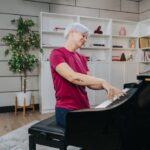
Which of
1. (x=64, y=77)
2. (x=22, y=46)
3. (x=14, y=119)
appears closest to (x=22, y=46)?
(x=22, y=46)

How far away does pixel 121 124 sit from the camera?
126 cm

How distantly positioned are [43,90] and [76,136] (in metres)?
2.99

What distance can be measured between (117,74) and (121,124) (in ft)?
12.6

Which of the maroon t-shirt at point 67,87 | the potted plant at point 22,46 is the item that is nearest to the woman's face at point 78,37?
the maroon t-shirt at point 67,87

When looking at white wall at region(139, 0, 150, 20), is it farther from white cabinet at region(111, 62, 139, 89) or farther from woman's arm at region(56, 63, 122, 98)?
woman's arm at region(56, 63, 122, 98)

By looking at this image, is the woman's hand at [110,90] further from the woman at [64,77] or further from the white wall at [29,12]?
the white wall at [29,12]

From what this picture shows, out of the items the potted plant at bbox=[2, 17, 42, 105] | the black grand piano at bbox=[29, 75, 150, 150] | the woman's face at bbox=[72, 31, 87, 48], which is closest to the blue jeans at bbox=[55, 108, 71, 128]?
the black grand piano at bbox=[29, 75, 150, 150]

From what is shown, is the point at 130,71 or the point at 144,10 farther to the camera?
the point at 144,10

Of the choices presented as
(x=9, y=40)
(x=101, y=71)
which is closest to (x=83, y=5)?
(x=101, y=71)

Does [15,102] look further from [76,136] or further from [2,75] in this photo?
[76,136]

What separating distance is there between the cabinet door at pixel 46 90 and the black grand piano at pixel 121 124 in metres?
3.01

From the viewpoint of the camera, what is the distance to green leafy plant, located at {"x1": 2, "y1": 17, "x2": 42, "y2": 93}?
4027mm

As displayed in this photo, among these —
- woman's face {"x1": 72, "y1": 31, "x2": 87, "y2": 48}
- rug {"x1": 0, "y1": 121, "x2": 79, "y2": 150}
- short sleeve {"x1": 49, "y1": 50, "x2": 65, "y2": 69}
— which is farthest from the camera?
rug {"x1": 0, "y1": 121, "x2": 79, "y2": 150}

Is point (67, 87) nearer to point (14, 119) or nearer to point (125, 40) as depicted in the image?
point (14, 119)
